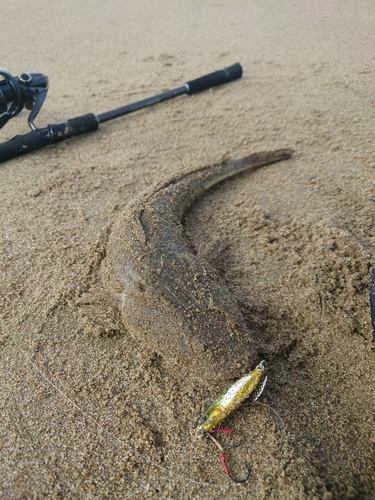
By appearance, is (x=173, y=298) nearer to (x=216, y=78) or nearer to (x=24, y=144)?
(x=24, y=144)

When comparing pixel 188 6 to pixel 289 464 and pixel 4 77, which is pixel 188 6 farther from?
pixel 289 464

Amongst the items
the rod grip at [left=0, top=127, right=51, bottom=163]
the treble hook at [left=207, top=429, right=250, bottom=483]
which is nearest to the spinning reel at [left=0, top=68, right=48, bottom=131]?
the rod grip at [left=0, top=127, right=51, bottom=163]

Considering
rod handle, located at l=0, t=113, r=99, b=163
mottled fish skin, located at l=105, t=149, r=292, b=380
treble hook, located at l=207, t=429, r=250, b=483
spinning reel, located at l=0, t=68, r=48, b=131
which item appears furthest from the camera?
rod handle, located at l=0, t=113, r=99, b=163

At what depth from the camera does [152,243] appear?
283 centimetres

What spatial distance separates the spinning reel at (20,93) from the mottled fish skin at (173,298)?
1.54 meters

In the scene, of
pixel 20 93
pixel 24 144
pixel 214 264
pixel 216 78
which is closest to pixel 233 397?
pixel 214 264

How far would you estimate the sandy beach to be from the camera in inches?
78.5

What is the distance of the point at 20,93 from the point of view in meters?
3.87

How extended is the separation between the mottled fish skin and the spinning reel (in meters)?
1.54

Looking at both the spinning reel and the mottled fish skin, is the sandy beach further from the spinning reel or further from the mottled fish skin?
the spinning reel

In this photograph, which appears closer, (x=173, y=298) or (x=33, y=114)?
(x=173, y=298)


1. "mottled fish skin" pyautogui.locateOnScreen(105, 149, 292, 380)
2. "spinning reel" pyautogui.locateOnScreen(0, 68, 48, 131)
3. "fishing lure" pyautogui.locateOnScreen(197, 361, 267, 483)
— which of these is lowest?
"fishing lure" pyautogui.locateOnScreen(197, 361, 267, 483)

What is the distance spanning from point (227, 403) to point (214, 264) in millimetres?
1069

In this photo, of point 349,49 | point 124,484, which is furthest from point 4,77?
point 349,49
